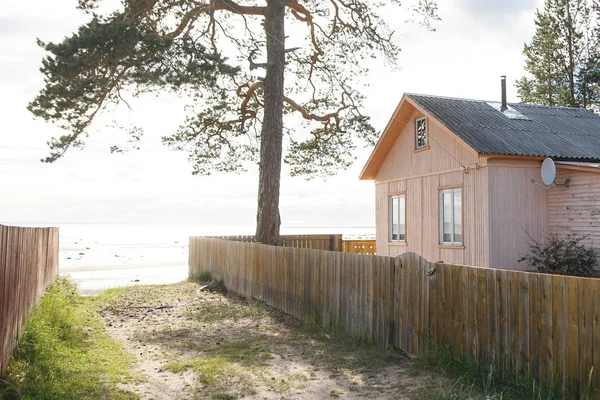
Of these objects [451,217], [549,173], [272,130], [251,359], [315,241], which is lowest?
[251,359]

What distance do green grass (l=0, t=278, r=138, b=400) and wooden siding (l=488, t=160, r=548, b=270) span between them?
10119mm

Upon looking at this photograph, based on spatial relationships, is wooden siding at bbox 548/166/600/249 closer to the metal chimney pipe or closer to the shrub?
the shrub

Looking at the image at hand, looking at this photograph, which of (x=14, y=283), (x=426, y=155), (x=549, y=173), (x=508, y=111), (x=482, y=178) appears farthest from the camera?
(x=508, y=111)

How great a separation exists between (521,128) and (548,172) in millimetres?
2950

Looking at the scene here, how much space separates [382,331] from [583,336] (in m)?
3.46

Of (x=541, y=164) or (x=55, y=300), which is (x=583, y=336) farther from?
(x=541, y=164)

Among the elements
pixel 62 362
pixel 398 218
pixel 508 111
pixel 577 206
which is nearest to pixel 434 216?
pixel 398 218

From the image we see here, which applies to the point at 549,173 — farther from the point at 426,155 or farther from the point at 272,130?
the point at 272,130

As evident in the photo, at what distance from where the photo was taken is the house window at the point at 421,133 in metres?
17.7

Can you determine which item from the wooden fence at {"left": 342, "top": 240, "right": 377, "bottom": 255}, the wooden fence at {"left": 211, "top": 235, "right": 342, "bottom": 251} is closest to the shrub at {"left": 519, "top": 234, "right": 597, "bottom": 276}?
the wooden fence at {"left": 342, "top": 240, "right": 377, "bottom": 255}

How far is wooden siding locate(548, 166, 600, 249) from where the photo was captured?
1395cm

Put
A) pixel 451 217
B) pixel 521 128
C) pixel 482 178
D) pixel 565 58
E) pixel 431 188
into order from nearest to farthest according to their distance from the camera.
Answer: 1. pixel 482 178
2. pixel 451 217
3. pixel 521 128
4. pixel 431 188
5. pixel 565 58

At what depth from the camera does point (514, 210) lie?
14.8m

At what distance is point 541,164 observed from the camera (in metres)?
15.1
